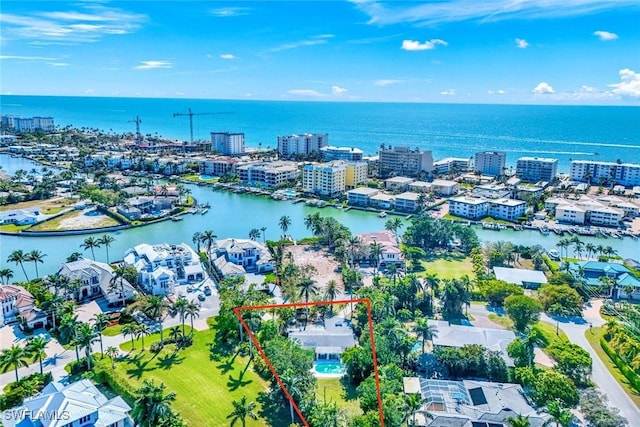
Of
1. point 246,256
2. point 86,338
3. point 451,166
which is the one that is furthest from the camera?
point 451,166

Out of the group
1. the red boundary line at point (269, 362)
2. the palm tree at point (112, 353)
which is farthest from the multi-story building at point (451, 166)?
the palm tree at point (112, 353)

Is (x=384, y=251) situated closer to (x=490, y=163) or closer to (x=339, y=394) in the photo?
(x=339, y=394)

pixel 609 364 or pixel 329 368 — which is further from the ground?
pixel 609 364

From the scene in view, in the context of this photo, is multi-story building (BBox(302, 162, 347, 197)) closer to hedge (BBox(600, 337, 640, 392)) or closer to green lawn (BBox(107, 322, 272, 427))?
green lawn (BBox(107, 322, 272, 427))

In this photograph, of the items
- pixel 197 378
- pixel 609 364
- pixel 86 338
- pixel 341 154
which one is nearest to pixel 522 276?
pixel 609 364

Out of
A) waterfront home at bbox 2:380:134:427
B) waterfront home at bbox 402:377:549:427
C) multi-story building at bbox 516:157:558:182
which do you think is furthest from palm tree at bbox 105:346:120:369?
multi-story building at bbox 516:157:558:182

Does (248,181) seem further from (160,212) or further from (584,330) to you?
(584,330)

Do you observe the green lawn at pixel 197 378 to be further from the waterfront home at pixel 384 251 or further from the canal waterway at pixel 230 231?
the canal waterway at pixel 230 231
